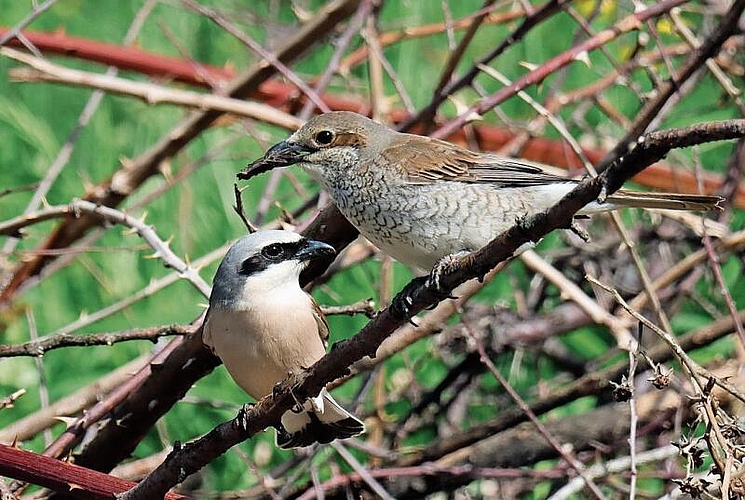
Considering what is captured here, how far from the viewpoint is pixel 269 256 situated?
3072 mm

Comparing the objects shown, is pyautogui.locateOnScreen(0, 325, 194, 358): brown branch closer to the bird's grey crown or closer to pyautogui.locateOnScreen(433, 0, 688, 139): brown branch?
the bird's grey crown

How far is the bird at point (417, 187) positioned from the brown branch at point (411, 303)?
0.95 feet

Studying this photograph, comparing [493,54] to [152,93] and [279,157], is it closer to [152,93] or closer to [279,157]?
[279,157]

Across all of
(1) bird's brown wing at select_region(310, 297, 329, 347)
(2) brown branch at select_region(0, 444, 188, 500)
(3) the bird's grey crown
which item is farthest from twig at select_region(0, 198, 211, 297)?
(2) brown branch at select_region(0, 444, 188, 500)

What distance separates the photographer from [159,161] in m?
3.77

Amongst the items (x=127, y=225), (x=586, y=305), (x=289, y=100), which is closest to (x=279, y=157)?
(x=127, y=225)

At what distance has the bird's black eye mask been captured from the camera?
302 cm

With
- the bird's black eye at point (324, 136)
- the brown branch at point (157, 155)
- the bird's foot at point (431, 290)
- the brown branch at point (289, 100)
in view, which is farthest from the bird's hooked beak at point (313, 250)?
the brown branch at point (289, 100)

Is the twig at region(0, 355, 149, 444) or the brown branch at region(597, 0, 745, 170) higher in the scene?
the brown branch at region(597, 0, 745, 170)

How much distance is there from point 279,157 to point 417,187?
36cm

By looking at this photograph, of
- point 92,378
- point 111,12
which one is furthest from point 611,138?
point 111,12

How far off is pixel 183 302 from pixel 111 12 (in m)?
2.34

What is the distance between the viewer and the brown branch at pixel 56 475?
2303 millimetres

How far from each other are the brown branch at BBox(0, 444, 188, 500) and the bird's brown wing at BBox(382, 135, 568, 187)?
1.09m
